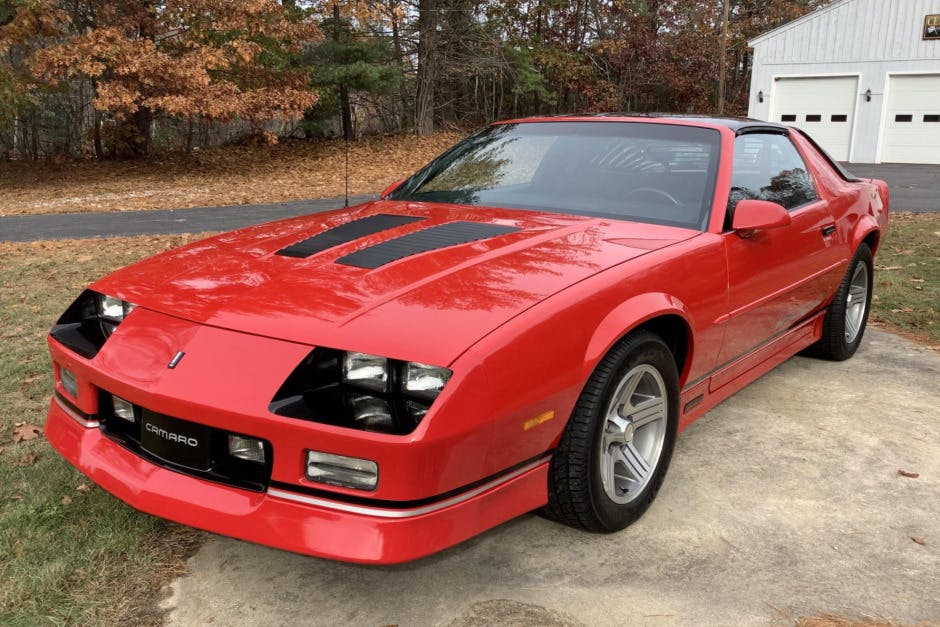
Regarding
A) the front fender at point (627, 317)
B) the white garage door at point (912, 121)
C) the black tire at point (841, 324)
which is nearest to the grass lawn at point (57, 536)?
the black tire at point (841, 324)

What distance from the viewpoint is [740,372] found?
3.41m

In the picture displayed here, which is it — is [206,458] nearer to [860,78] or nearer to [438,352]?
[438,352]

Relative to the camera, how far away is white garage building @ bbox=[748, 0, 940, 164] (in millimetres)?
20859

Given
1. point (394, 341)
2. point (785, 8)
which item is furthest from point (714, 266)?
point (785, 8)

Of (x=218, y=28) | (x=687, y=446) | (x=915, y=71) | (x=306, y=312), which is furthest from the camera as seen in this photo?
(x=915, y=71)

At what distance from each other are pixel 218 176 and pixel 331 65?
5310mm

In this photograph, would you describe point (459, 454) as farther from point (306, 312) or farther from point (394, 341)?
point (306, 312)

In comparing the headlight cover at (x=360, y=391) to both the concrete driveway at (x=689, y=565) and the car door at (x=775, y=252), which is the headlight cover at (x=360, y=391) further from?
the car door at (x=775, y=252)

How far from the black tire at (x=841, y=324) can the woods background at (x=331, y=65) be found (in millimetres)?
15182

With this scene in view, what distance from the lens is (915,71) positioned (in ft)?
68.6

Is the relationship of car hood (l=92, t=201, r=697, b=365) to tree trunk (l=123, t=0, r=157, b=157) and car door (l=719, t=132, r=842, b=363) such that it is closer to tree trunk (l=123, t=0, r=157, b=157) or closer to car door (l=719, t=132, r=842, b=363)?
car door (l=719, t=132, r=842, b=363)

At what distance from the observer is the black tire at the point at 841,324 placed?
434 centimetres

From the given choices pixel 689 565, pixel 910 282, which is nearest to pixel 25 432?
pixel 689 565

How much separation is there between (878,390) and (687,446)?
1.43 metres
